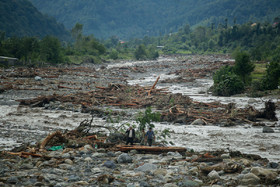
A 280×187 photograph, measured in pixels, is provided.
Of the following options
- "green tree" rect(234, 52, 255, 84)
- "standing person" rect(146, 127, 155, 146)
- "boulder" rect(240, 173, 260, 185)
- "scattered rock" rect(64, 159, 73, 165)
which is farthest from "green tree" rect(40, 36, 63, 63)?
"boulder" rect(240, 173, 260, 185)

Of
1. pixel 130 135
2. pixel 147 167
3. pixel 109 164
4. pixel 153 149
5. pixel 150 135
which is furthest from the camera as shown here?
pixel 150 135

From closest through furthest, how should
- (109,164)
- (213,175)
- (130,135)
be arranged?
(213,175) < (109,164) < (130,135)

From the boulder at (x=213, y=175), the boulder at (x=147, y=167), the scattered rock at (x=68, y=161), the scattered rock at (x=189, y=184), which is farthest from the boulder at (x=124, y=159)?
the boulder at (x=213, y=175)

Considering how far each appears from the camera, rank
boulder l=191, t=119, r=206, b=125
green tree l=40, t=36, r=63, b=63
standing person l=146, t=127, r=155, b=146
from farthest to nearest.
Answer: green tree l=40, t=36, r=63, b=63 < boulder l=191, t=119, r=206, b=125 < standing person l=146, t=127, r=155, b=146

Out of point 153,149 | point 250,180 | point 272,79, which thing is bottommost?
point 153,149

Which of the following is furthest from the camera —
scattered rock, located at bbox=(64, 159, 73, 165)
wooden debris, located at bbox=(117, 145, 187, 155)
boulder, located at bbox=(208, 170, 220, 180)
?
wooden debris, located at bbox=(117, 145, 187, 155)

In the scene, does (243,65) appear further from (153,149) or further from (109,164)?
(109,164)

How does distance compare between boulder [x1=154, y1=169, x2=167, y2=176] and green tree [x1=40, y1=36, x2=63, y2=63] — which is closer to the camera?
boulder [x1=154, y1=169, x2=167, y2=176]

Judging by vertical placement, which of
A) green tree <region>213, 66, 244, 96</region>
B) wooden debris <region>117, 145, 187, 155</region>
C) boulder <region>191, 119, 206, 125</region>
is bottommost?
boulder <region>191, 119, 206, 125</region>

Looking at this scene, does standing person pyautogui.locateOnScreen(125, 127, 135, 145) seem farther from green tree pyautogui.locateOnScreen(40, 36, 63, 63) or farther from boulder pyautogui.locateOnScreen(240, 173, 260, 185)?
green tree pyautogui.locateOnScreen(40, 36, 63, 63)

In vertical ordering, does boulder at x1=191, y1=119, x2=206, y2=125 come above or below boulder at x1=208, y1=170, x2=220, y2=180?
below

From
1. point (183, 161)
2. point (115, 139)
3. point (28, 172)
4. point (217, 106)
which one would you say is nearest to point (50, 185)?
point (28, 172)

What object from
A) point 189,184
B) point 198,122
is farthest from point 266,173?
point 198,122

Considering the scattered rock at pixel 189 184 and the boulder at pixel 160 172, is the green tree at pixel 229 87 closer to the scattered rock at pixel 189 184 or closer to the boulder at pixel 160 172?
the boulder at pixel 160 172
